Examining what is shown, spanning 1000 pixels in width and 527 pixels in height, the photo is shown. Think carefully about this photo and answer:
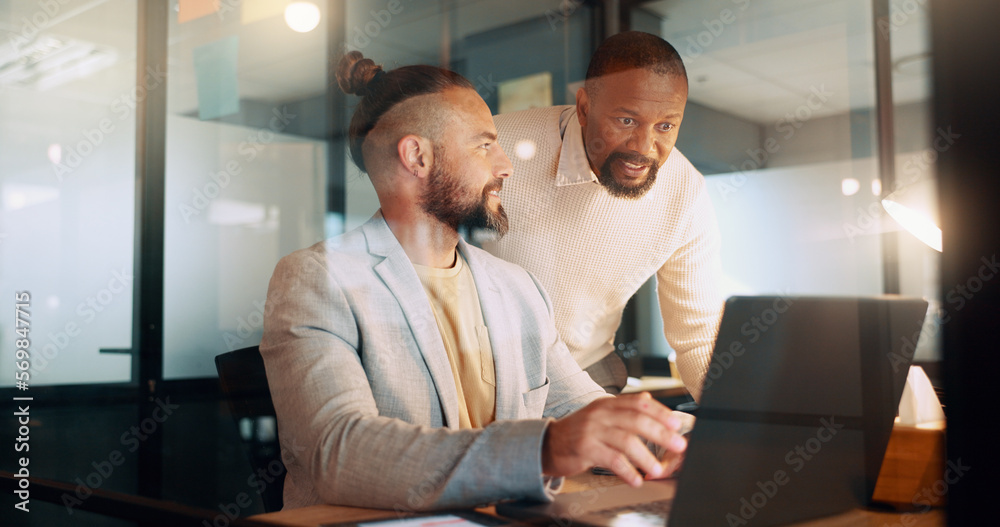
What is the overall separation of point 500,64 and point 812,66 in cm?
107

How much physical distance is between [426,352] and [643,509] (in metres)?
0.47

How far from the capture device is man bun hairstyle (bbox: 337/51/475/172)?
4.39 feet

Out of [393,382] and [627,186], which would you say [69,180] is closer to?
[393,382]

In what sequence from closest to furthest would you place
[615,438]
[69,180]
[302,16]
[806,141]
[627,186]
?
[615,438], [806,141], [627,186], [302,16], [69,180]

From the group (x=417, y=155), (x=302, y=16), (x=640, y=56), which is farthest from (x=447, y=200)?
(x=302, y=16)

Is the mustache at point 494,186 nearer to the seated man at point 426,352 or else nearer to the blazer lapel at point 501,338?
the seated man at point 426,352

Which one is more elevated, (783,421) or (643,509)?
(783,421)

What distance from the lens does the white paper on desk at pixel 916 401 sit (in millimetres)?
859

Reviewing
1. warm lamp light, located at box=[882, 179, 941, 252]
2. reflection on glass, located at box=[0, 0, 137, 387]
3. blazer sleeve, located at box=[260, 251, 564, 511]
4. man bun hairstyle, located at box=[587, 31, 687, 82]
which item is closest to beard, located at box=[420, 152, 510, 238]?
blazer sleeve, located at box=[260, 251, 564, 511]

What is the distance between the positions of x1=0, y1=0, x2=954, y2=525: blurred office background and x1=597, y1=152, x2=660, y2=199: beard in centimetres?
8

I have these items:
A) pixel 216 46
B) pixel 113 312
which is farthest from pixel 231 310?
pixel 216 46

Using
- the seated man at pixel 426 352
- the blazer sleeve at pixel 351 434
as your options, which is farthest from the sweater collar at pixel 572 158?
the blazer sleeve at pixel 351 434

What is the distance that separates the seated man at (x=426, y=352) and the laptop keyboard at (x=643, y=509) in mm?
31

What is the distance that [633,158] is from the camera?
127 cm
